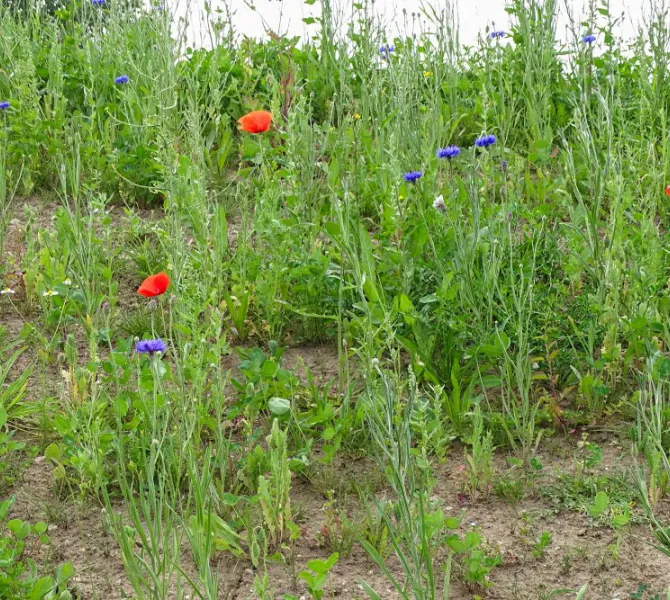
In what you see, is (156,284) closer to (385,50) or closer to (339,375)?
(339,375)

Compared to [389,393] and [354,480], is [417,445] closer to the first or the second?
[354,480]

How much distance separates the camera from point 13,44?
6082 millimetres

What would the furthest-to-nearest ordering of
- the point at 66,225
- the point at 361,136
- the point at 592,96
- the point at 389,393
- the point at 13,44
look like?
the point at 13,44 < the point at 592,96 < the point at 361,136 < the point at 66,225 < the point at 389,393

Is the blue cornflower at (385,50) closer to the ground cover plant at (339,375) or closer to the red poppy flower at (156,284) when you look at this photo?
the ground cover plant at (339,375)

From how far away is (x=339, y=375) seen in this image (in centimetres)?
329

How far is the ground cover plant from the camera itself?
2555 mm

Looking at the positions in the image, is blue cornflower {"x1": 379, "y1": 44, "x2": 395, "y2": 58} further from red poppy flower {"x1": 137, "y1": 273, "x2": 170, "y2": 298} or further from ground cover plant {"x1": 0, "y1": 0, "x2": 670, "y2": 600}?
red poppy flower {"x1": 137, "y1": 273, "x2": 170, "y2": 298}

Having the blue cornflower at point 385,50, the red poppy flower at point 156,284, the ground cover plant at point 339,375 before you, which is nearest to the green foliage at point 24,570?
the ground cover plant at point 339,375

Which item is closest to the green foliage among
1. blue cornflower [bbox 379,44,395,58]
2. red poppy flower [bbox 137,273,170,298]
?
red poppy flower [bbox 137,273,170,298]

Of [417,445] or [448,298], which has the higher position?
[448,298]

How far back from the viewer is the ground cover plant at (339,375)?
2.55m

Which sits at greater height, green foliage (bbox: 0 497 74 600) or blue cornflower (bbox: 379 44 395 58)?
blue cornflower (bbox: 379 44 395 58)

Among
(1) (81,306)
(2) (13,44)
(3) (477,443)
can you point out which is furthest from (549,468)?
(2) (13,44)

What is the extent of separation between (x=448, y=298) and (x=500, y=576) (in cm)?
104
